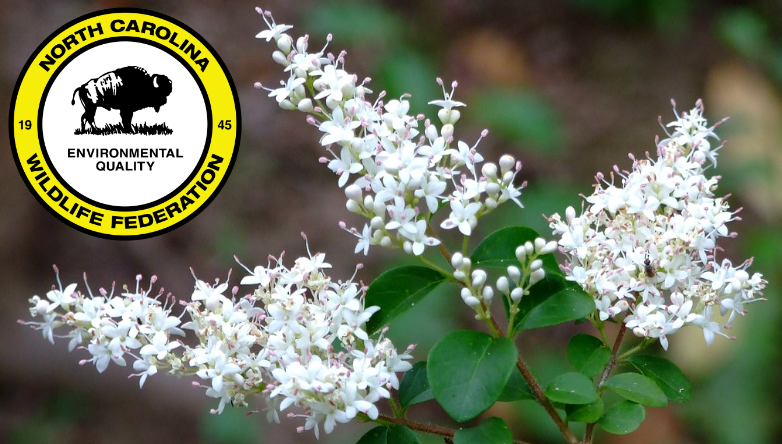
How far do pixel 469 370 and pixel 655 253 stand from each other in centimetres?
47

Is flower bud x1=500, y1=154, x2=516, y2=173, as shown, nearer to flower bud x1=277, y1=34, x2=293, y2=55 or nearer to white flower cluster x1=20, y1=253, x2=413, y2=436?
white flower cluster x1=20, y1=253, x2=413, y2=436

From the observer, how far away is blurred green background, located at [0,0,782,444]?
14.1ft

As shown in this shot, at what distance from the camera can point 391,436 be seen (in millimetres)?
1735

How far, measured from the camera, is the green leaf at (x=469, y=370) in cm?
159

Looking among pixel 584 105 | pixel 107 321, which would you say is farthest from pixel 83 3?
pixel 107 321

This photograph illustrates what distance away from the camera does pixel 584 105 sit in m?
5.77

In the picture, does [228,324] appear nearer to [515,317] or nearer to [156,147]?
[515,317]

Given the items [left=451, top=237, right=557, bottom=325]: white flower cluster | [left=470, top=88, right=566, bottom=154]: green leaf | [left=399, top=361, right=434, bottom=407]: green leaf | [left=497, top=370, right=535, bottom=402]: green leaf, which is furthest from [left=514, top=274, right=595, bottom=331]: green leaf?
[left=470, top=88, right=566, bottom=154]: green leaf

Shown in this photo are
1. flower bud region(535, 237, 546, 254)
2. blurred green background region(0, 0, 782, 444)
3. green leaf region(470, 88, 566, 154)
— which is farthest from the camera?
green leaf region(470, 88, 566, 154)

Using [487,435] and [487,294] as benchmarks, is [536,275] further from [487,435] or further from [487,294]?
[487,435]

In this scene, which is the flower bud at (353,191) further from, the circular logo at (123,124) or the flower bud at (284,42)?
the circular logo at (123,124)

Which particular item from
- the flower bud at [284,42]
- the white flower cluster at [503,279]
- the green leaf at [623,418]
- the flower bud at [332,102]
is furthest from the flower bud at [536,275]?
the flower bud at [284,42]

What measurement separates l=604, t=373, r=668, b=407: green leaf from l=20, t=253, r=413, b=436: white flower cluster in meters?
0.45

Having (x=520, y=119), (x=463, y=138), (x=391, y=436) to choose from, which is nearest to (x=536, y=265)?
(x=391, y=436)
